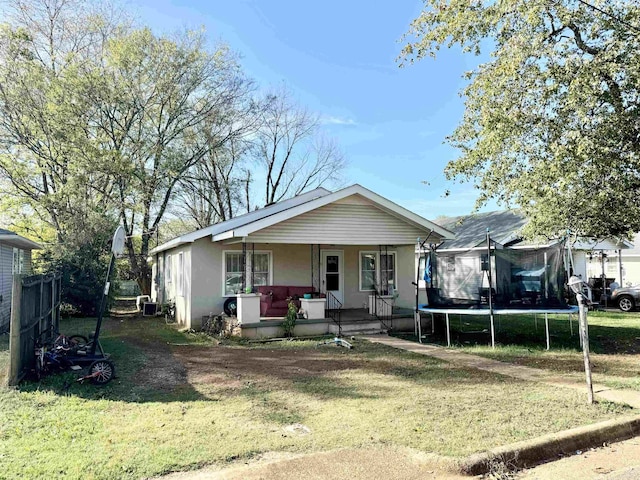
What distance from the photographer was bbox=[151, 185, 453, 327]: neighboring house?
40.1 feet

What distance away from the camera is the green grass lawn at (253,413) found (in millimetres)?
4242

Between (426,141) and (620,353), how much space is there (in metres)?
18.6

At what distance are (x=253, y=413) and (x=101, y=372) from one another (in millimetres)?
2830

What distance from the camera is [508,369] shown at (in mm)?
8055

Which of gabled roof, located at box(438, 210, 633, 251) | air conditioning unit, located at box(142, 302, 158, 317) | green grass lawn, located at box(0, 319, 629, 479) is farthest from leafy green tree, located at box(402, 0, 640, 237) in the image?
air conditioning unit, located at box(142, 302, 158, 317)

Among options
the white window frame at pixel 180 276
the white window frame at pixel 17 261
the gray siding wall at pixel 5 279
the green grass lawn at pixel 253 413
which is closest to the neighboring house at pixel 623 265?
the white window frame at pixel 180 276

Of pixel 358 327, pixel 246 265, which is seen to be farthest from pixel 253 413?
pixel 246 265

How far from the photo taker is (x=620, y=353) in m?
9.52

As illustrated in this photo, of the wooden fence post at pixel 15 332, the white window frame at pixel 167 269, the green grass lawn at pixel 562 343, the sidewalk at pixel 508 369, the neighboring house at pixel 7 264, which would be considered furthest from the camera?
the white window frame at pixel 167 269

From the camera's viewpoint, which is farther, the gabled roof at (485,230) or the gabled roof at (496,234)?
the gabled roof at (485,230)

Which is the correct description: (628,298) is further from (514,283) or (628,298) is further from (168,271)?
(168,271)

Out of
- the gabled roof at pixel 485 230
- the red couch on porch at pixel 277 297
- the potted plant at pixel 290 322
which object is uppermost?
the gabled roof at pixel 485 230

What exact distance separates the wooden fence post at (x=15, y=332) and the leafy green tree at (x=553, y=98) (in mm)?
8737

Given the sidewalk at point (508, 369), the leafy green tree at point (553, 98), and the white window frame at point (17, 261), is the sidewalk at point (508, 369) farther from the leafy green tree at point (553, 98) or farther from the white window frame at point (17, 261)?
the white window frame at point (17, 261)
